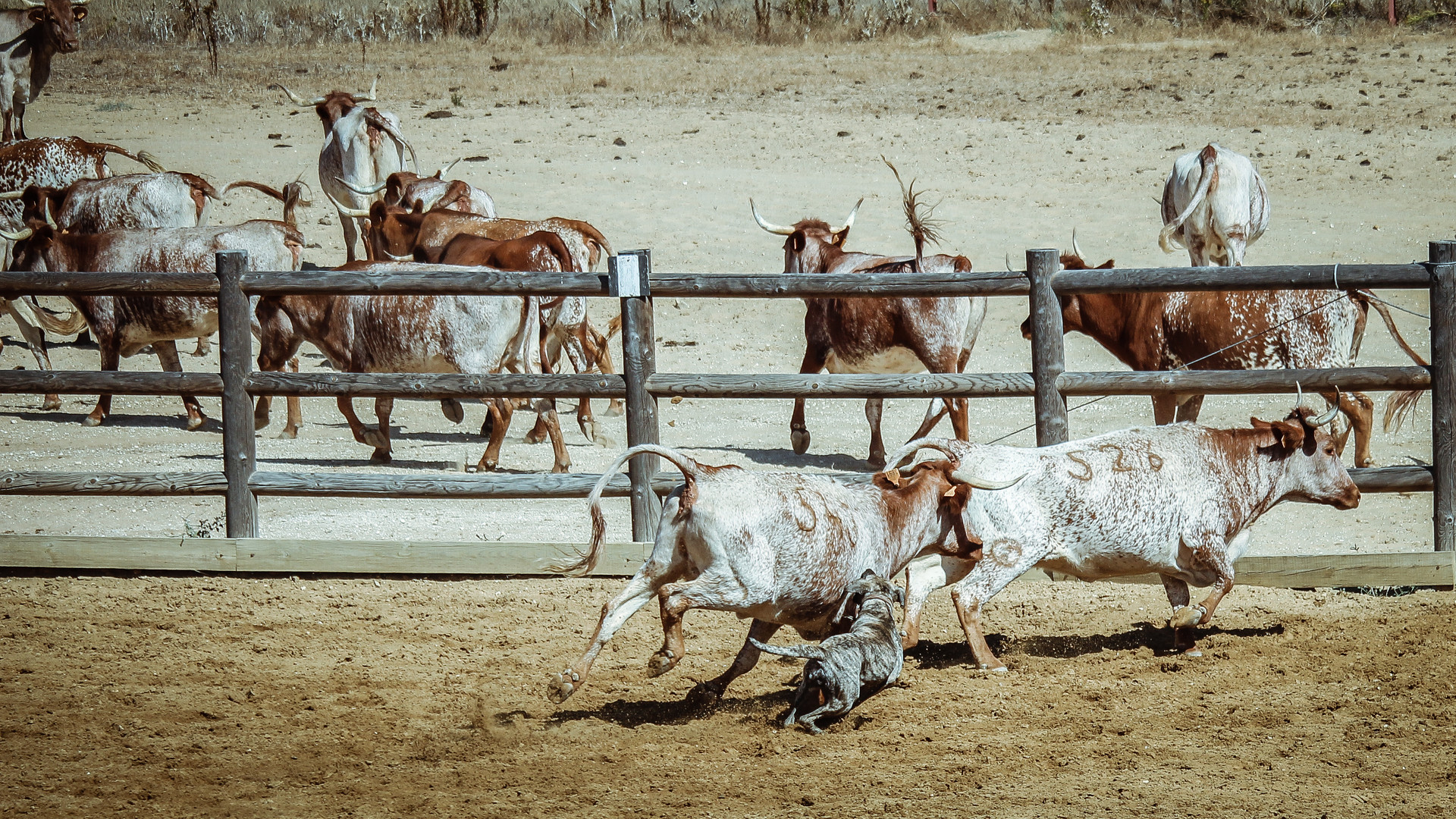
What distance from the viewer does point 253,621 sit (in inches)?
261

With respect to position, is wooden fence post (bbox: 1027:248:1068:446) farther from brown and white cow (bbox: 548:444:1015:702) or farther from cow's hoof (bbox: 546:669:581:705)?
cow's hoof (bbox: 546:669:581:705)

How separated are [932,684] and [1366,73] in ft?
65.0

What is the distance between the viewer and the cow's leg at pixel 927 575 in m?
5.96

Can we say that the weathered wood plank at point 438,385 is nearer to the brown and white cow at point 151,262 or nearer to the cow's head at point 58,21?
the brown and white cow at point 151,262

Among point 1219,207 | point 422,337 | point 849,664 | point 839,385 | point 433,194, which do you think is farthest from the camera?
point 433,194

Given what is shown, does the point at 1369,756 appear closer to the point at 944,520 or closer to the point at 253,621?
the point at 944,520

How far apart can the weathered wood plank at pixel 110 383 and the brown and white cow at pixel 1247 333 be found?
5.15 metres

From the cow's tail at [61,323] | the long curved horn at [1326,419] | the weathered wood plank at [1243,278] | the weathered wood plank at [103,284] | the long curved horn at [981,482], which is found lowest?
the long curved horn at [981,482]

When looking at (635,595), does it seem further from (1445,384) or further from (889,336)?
(889,336)

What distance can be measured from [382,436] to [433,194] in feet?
16.5

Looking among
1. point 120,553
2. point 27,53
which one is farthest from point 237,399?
point 27,53

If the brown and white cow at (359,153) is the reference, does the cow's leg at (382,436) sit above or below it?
below

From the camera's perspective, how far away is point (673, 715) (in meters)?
5.38

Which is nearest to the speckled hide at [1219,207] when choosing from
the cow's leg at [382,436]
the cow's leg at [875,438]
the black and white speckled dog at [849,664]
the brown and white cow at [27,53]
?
the cow's leg at [875,438]
